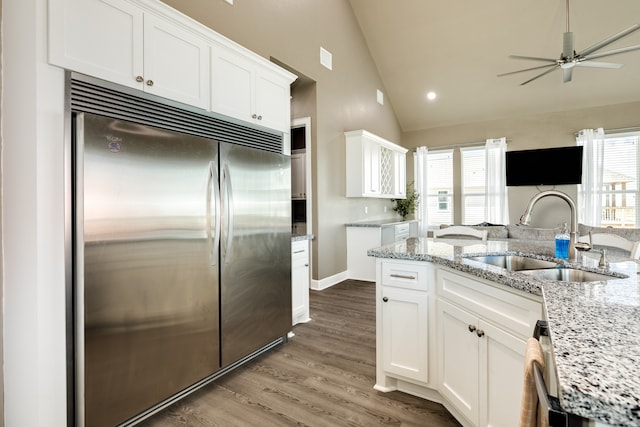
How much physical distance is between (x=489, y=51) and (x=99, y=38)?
19.4 ft

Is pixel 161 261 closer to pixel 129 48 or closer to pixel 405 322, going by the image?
pixel 129 48

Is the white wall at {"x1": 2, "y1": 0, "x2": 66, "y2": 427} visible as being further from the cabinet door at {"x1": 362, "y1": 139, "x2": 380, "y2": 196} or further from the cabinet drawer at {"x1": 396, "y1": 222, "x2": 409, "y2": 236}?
the cabinet drawer at {"x1": 396, "y1": 222, "x2": 409, "y2": 236}

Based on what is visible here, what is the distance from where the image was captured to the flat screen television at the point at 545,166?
590 centimetres

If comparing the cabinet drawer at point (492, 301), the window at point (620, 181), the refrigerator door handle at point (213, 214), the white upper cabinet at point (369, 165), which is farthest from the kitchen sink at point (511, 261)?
the window at point (620, 181)

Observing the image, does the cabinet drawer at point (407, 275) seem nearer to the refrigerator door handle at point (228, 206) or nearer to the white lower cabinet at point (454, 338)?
the white lower cabinet at point (454, 338)

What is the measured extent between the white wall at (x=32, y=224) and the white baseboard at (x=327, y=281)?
3417 millimetres

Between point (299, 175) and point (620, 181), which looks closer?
point (299, 175)

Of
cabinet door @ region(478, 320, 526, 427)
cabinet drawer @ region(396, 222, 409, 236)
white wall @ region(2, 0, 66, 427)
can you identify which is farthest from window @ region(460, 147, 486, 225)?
white wall @ region(2, 0, 66, 427)

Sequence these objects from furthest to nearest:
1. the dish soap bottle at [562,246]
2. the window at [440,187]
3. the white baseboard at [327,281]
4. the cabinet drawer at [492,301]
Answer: the window at [440,187] < the white baseboard at [327,281] < the dish soap bottle at [562,246] < the cabinet drawer at [492,301]

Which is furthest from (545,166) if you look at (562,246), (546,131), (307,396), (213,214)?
(213,214)

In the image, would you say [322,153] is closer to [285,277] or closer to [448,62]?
[285,277]

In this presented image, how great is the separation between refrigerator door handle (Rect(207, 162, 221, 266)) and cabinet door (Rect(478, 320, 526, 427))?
157 centimetres

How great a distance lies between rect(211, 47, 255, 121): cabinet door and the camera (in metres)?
2.33

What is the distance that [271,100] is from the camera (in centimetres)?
284
